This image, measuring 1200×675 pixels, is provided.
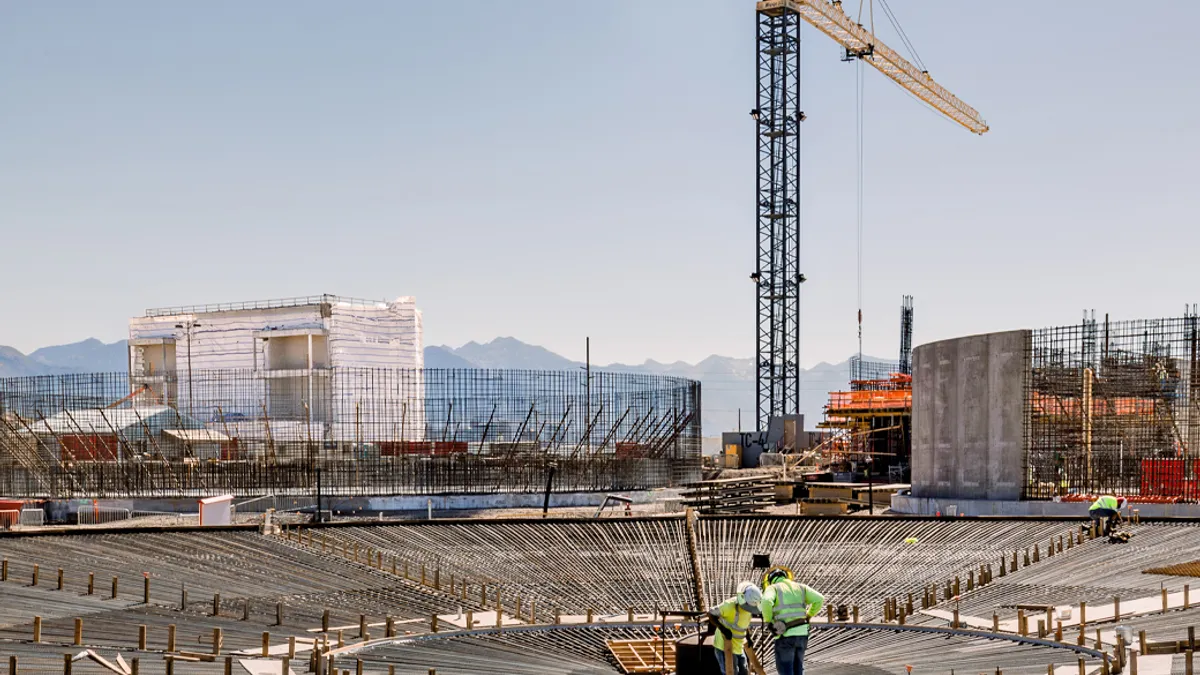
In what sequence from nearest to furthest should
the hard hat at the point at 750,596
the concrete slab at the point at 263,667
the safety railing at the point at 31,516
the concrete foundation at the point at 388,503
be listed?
the hard hat at the point at 750,596 → the concrete slab at the point at 263,667 → the safety railing at the point at 31,516 → the concrete foundation at the point at 388,503

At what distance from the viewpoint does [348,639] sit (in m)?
15.5

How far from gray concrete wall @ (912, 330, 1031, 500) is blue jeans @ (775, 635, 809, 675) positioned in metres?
20.3

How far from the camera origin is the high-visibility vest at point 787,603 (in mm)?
11155

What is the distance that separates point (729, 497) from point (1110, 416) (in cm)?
1054

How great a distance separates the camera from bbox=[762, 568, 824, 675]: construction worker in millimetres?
11172

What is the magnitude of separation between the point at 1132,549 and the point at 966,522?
3.49 metres

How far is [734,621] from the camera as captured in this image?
439 inches

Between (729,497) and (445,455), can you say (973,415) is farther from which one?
(445,455)

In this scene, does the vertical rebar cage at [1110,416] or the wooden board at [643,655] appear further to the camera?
the vertical rebar cage at [1110,416]

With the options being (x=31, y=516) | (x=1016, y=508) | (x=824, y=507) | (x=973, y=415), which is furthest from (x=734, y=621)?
(x=31, y=516)

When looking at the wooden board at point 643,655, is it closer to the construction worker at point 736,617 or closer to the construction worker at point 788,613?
the construction worker at point 736,617

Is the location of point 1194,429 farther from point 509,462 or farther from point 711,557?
point 509,462

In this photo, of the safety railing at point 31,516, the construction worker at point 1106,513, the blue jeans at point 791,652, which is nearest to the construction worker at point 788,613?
the blue jeans at point 791,652

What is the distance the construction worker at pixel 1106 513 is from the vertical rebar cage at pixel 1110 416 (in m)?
9.26
